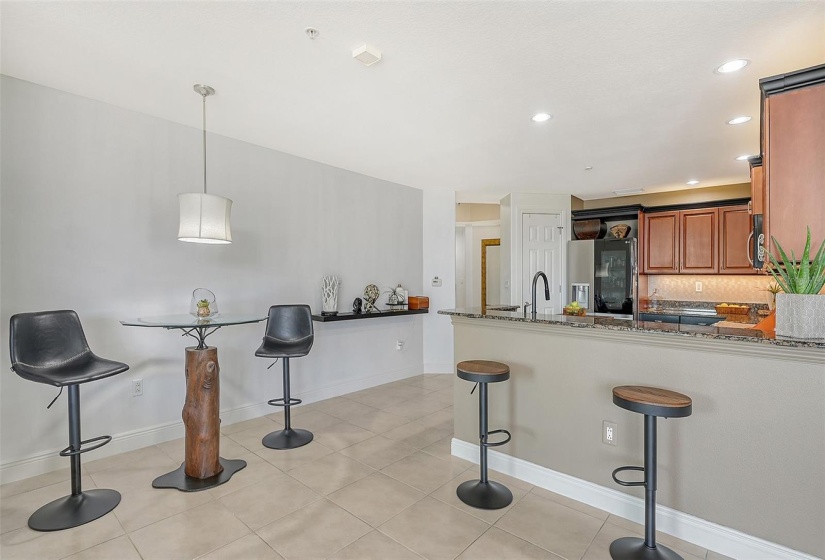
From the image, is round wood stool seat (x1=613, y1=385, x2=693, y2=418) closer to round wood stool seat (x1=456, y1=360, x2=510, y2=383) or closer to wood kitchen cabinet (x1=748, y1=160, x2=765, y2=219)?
round wood stool seat (x1=456, y1=360, x2=510, y2=383)

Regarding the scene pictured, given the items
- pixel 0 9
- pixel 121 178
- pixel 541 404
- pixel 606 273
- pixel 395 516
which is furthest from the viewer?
pixel 606 273

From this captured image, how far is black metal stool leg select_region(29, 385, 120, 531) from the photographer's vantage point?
212 cm

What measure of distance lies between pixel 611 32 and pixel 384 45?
1.16 metres

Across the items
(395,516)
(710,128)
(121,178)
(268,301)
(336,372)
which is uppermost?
→ (710,128)

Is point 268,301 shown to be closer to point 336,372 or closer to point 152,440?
point 336,372

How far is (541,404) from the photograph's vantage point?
2568 millimetres

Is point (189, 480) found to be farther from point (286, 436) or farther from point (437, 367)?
point (437, 367)

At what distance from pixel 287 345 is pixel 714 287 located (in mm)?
5647

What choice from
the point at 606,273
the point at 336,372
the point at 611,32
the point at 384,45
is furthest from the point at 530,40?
the point at 606,273

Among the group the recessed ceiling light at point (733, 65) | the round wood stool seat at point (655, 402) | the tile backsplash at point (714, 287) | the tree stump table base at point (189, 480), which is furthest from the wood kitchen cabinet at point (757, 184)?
the tree stump table base at point (189, 480)

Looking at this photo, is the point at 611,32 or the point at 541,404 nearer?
the point at 611,32

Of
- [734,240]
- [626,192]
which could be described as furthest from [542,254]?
[734,240]

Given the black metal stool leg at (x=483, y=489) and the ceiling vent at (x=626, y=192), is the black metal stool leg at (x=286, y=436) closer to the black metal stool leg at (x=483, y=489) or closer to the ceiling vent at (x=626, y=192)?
the black metal stool leg at (x=483, y=489)

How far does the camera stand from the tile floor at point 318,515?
6.31 feet
